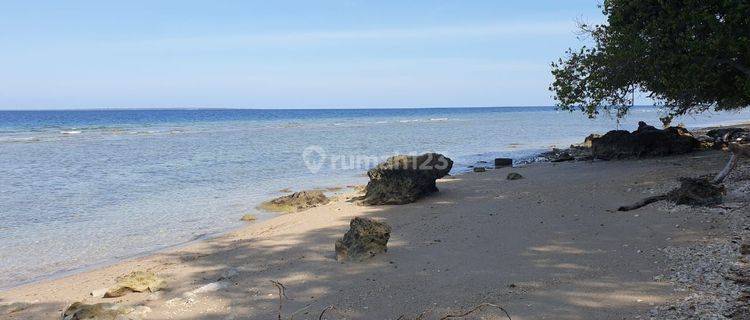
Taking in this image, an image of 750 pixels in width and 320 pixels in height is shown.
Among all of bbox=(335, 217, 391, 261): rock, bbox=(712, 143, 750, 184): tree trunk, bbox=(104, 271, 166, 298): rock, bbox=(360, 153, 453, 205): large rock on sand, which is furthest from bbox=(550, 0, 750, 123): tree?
bbox=(104, 271, 166, 298): rock

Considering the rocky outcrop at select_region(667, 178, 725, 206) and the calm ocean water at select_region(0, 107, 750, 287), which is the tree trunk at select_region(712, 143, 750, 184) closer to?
the rocky outcrop at select_region(667, 178, 725, 206)

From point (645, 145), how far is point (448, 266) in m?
11.2

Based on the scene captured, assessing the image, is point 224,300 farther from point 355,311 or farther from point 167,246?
point 167,246

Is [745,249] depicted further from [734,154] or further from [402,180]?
[402,180]

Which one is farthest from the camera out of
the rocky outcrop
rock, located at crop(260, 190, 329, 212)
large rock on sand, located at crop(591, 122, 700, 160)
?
large rock on sand, located at crop(591, 122, 700, 160)

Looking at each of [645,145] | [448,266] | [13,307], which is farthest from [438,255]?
[645,145]

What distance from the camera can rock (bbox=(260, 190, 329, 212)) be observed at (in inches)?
476

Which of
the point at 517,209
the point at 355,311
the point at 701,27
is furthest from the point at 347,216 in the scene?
the point at 701,27

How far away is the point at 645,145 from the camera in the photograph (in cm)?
1509

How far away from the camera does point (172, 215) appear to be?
11.6m

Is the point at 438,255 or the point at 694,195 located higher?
the point at 694,195

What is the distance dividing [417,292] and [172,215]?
25.6 feet

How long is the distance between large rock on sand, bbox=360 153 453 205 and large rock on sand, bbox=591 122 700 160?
21.8ft

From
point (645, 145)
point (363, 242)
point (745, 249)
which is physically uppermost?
point (645, 145)
